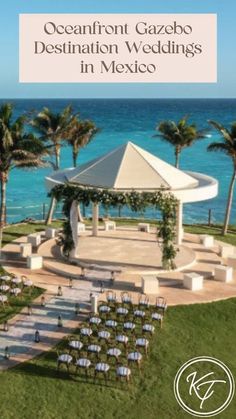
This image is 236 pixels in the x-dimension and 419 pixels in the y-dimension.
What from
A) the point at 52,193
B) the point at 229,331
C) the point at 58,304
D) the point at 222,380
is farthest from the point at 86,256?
the point at 222,380

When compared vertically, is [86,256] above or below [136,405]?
above

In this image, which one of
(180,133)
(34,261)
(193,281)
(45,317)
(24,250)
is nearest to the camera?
(45,317)

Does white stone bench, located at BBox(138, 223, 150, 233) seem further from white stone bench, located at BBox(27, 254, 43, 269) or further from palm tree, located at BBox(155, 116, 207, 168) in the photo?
white stone bench, located at BBox(27, 254, 43, 269)

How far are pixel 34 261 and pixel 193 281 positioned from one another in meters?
9.87

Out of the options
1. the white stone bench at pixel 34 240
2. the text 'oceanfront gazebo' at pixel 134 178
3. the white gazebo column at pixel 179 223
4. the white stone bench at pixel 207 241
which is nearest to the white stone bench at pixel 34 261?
the text 'oceanfront gazebo' at pixel 134 178

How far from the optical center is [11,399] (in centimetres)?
1781

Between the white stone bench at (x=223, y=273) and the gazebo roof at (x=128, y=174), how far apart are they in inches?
228

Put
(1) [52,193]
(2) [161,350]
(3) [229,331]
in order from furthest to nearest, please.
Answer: (1) [52,193] < (3) [229,331] < (2) [161,350]

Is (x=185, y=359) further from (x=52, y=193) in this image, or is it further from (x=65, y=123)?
(x=65, y=123)

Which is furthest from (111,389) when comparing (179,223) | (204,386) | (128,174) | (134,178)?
(179,223)

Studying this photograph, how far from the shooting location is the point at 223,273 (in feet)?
97.7

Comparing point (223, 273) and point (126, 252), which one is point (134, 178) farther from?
point (223, 273)

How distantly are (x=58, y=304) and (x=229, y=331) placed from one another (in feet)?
28.1

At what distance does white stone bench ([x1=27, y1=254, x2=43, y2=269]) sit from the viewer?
30.9 meters
